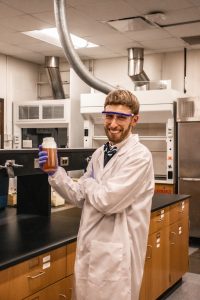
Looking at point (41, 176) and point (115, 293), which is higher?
point (41, 176)

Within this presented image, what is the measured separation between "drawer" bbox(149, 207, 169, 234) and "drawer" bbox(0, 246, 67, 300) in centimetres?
124

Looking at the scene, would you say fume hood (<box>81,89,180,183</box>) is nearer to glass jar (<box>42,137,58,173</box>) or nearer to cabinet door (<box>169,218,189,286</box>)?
cabinet door (<box>169,218,189,286</box>)

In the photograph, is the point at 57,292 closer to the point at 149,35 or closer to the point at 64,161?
the point at 64,161

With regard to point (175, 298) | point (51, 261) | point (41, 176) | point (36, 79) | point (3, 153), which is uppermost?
point (36, 79)

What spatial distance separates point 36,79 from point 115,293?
621 centimetres

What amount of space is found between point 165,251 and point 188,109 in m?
2.55

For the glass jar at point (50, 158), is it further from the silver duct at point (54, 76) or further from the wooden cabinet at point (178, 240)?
the silver duct at point (54, 76)

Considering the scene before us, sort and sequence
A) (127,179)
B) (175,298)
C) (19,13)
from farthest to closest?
(19,13), (175,298), (127,179)

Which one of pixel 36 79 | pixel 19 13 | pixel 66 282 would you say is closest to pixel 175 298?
pixel 66 282

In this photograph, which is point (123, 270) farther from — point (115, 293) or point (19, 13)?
point (19, 13)

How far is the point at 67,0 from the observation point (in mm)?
4109

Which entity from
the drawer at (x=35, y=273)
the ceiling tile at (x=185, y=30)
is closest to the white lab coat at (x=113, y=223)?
the drawer at (x=35, y=273)

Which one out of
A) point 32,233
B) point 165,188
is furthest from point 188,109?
point 32,233

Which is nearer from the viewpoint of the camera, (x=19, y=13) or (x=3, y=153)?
(x=3, y=153)
